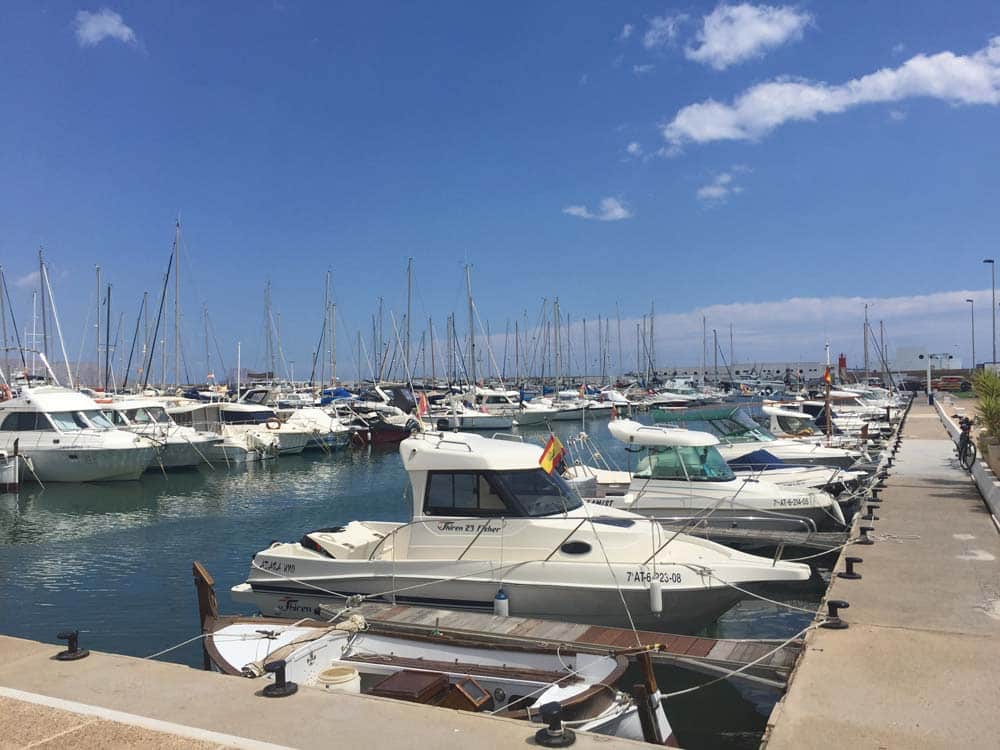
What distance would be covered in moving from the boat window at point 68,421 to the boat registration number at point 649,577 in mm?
31180

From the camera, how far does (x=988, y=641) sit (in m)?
7.58

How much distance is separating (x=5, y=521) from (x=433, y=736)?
26510 mm

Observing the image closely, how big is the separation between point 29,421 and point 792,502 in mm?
31621

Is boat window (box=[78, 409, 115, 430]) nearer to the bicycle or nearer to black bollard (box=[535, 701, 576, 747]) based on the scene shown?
the bicycle

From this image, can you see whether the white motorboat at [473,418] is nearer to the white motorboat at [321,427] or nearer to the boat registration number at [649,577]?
the white motorboat at [321,427]

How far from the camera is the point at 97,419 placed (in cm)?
3541

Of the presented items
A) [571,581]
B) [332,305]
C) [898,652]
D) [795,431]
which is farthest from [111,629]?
[332,305]

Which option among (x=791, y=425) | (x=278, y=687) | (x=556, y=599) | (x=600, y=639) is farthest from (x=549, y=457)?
(x=791, y=425)

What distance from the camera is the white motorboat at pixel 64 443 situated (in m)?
33.2

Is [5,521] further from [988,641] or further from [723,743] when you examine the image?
[988,641]

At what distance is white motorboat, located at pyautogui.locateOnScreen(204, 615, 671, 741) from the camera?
22.9 feet

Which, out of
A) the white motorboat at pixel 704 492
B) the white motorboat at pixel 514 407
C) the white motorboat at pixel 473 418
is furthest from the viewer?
the white motorboat at pixel 514 407

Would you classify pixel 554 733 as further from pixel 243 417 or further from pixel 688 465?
pixel 243 417

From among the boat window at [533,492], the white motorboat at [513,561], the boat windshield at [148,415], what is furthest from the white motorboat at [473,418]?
the boat window at [533,492]
